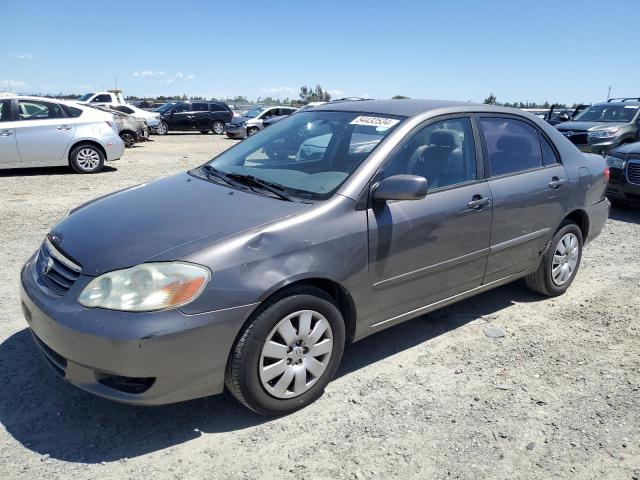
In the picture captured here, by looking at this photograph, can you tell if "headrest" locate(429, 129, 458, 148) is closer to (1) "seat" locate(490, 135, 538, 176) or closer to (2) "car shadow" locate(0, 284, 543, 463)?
(1) "seat" locate(490, 135, 538, 176)

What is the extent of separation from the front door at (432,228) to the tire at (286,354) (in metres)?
0.37

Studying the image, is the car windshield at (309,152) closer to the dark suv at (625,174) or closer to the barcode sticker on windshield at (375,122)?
the barcode sticker on windshield at (375,122)

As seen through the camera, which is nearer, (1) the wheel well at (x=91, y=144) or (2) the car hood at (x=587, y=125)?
(1) the wheel well at (x=91, y=144)

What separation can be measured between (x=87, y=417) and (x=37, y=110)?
9.05 meters

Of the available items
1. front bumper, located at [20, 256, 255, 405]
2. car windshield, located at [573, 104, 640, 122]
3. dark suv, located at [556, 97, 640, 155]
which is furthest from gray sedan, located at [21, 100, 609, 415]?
car windshield, located at [573, 104, 640, 122]

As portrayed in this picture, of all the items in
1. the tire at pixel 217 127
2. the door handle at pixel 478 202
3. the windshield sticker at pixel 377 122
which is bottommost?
the tire at pixel 217 127

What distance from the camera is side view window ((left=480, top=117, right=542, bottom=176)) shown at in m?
3.91

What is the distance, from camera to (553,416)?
2.97 m

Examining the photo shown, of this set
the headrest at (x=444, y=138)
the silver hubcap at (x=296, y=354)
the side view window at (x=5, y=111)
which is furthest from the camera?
the side view window at (x=5, y=111)

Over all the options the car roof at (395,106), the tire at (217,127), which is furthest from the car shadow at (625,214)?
the tire at (217,127)

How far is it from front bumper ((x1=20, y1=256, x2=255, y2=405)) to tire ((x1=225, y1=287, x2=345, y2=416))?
3.3 inches

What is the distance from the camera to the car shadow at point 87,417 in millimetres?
2613

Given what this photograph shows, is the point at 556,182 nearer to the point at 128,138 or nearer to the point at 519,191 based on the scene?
the point at 519,191

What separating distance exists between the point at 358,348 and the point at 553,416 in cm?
131
